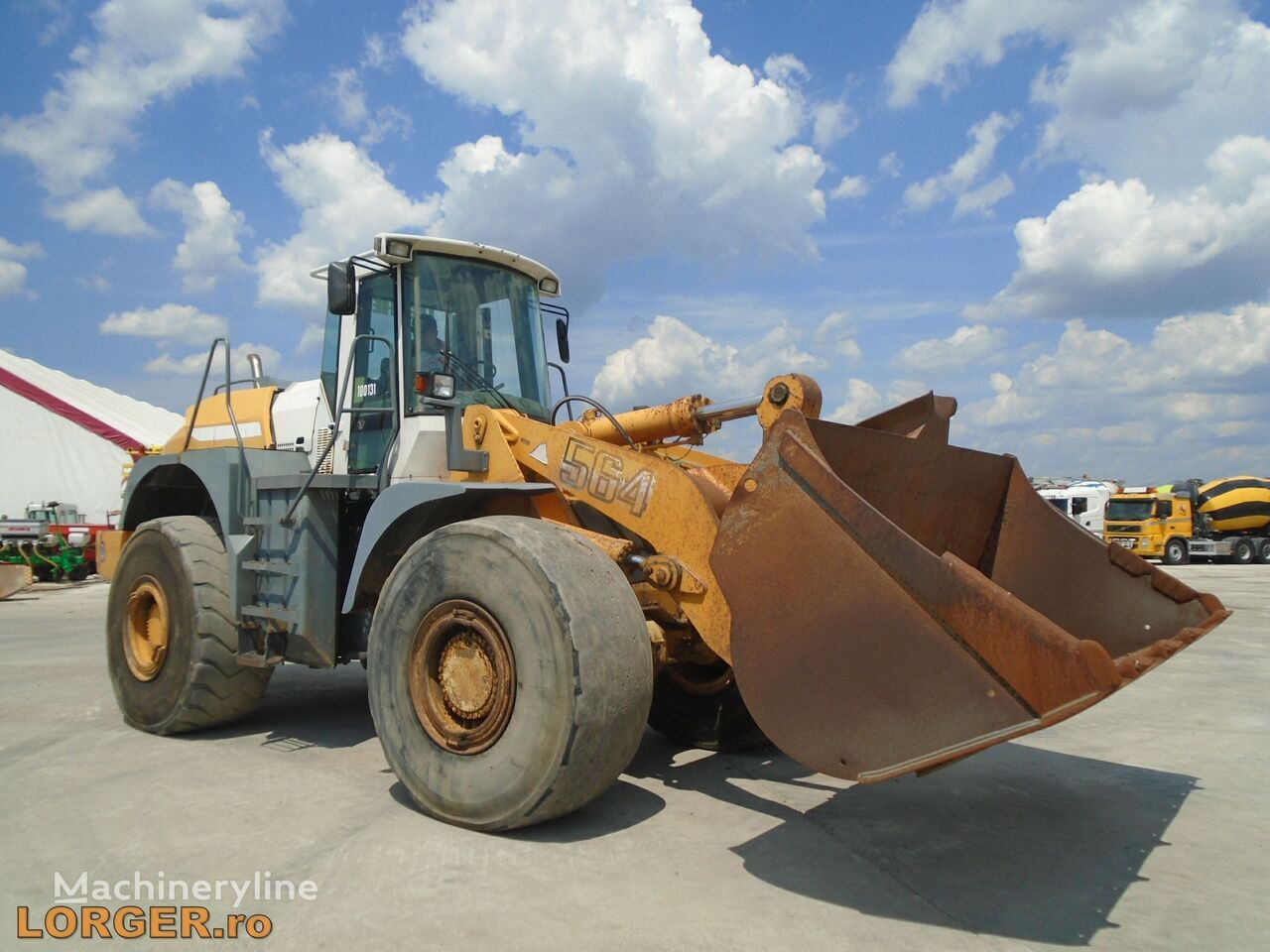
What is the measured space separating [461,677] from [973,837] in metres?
2.32

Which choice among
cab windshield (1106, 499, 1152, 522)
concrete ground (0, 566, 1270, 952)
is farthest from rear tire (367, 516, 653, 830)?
cab windshield (1106, 499, 1152, 522)

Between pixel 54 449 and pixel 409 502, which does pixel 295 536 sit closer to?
pixel 409 502

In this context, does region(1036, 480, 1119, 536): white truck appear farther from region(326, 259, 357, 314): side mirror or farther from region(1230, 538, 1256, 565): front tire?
region(326, 259, 357, 314): side mirror

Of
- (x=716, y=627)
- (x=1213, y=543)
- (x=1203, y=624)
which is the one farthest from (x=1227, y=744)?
(x=1213, y=543)

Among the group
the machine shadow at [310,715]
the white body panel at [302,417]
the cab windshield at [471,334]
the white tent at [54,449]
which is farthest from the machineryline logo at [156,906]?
the white tent at [54,449]

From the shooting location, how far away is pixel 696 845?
3.75m

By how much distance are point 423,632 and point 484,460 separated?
123cm

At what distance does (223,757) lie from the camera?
5.26m

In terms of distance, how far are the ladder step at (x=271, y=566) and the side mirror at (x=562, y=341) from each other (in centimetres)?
226

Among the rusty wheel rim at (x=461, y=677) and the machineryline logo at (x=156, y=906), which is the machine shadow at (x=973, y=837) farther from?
the machineryline logo at (x=156, y=906)

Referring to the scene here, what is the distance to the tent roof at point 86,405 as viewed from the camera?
97.0 feet

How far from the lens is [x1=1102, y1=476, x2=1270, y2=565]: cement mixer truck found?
28953 mm

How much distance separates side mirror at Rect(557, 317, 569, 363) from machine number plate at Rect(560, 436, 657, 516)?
1716mm

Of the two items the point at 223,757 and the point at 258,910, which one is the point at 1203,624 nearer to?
the point at 258,910
